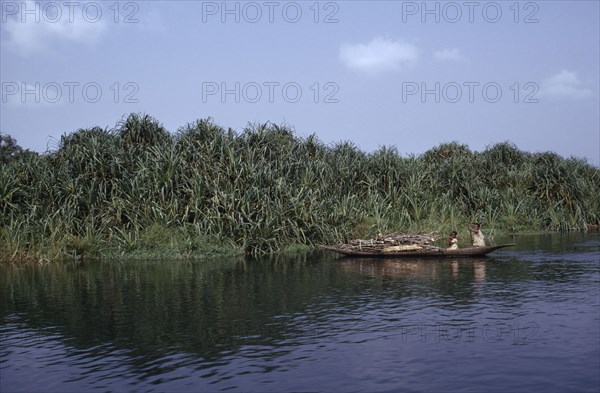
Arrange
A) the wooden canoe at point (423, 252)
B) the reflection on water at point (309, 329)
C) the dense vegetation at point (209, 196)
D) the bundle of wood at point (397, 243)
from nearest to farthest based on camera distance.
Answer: the reflection on water at point (309, 329), the wooden canoe at point (423, 252), the bundle of wood at point (397, 243), the dense vegetation at point (209, 196)

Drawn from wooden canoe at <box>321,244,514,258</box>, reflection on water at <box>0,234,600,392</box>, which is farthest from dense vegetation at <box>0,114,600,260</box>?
reflection on water at <box>0,234,600,392</box>

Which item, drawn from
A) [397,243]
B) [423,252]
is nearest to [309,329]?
[423,252]

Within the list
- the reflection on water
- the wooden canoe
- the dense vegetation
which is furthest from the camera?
the dense vegetation

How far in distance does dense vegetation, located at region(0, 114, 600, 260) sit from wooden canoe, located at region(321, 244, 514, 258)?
3.71 m

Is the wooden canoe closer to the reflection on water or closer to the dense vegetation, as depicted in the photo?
the reflection on water

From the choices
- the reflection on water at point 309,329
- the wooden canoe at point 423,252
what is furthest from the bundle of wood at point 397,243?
the reflection on water at point 309,329

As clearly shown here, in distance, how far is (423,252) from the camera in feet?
92.5

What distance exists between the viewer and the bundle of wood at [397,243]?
2867cm

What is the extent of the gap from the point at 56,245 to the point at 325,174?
49.0 feet

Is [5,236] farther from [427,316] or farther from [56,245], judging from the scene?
[427,316]

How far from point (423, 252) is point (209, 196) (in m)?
11.4

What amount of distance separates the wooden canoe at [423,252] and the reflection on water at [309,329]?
1.44 meters

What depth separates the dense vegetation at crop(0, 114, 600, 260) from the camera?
105ft

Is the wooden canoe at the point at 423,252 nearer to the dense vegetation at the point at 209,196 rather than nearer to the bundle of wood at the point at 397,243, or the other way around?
the bundle of wood at the point at 397,243
